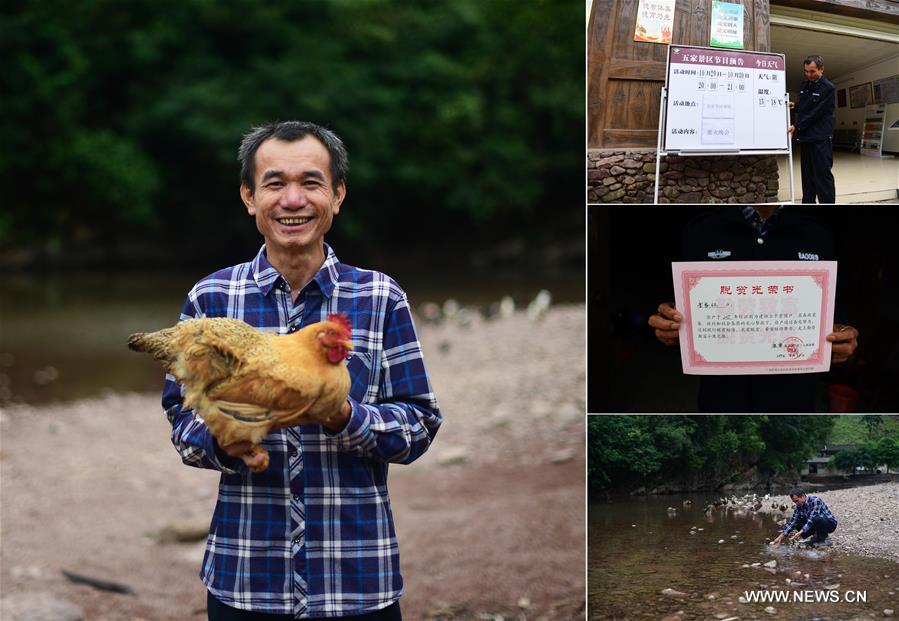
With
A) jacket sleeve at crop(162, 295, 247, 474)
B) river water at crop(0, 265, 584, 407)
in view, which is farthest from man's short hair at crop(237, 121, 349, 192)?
river water at crop(0, 265, 584, 407)

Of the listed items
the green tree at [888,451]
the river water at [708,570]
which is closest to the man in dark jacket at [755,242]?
the green tree at [888,451]

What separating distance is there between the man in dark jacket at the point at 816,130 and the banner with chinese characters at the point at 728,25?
23cm

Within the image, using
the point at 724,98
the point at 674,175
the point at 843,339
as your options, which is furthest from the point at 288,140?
the point at 843,339

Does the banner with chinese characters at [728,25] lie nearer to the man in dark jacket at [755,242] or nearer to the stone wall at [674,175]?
the stone wall at [674,175]

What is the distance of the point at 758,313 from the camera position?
8.69 ft

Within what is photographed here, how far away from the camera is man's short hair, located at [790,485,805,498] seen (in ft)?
9.14

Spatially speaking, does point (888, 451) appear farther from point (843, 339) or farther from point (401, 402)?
point (401, 402)

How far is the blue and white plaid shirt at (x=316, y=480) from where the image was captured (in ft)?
6.46

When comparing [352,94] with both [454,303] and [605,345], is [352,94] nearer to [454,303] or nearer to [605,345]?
[454,303]

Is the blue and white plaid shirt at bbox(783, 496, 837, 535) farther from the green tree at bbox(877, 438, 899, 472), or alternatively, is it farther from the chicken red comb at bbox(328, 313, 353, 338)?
the chicken red comb at bbox(328, 313, 353, 338)

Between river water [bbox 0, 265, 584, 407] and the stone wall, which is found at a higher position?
the stone wall

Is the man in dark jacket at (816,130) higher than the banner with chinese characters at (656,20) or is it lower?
lower

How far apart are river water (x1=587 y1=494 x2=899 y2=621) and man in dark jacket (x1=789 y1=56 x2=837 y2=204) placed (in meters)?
1.01

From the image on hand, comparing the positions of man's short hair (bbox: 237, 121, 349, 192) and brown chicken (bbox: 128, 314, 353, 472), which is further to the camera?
man's short hair (bbox: 237, 121, 349, 192)
